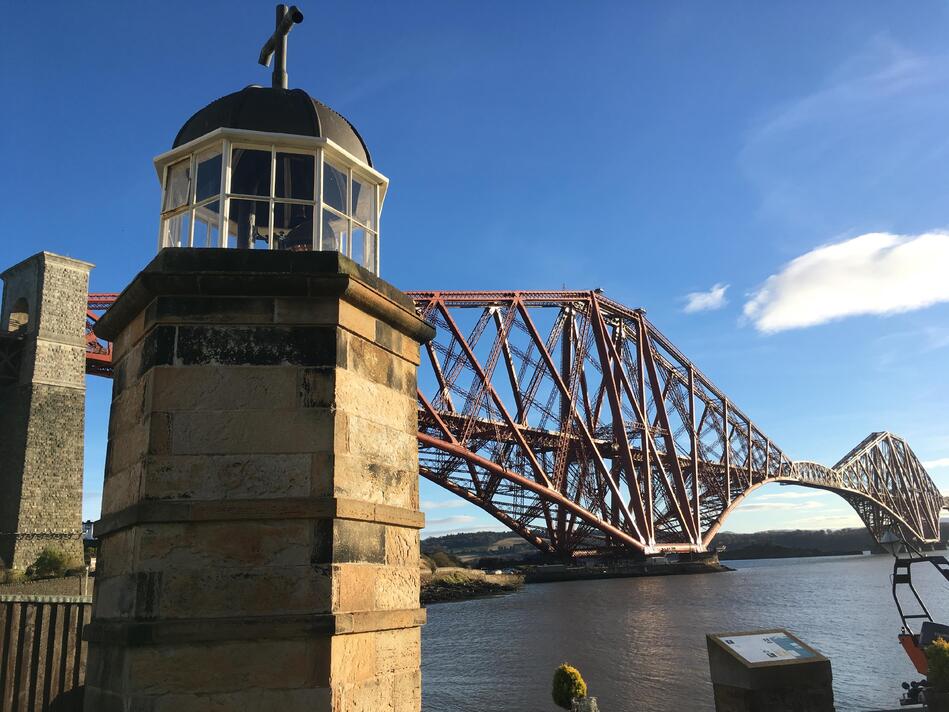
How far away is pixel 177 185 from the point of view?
22.0ft

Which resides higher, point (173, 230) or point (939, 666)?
point (173, 230)

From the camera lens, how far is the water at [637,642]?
63.5 feet

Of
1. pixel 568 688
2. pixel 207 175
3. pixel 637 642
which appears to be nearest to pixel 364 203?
pixel 207 175

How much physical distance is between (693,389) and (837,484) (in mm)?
54815

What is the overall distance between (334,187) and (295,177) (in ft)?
1.11

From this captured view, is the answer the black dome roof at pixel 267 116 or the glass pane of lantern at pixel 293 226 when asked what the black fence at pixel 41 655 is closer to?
the glass pane of lantern at pixel 293 226

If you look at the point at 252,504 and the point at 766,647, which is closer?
the point at 252,504

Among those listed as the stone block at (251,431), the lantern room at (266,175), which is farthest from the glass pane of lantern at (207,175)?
the stone block at (251,431)

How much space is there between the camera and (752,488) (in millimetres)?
100688

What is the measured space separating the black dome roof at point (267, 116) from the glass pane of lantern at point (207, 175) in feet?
0.71

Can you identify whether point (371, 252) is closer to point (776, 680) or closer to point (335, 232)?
point (335, 232)

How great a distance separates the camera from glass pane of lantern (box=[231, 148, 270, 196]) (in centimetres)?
657

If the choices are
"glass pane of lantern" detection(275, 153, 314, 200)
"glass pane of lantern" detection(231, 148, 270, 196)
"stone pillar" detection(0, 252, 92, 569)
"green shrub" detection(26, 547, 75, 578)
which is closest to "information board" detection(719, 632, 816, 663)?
"glass pane of lantern" detection(275, 153, 314, 200)

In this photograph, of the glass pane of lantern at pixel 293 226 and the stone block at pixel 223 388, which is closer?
the stone block at pixel 223 388
